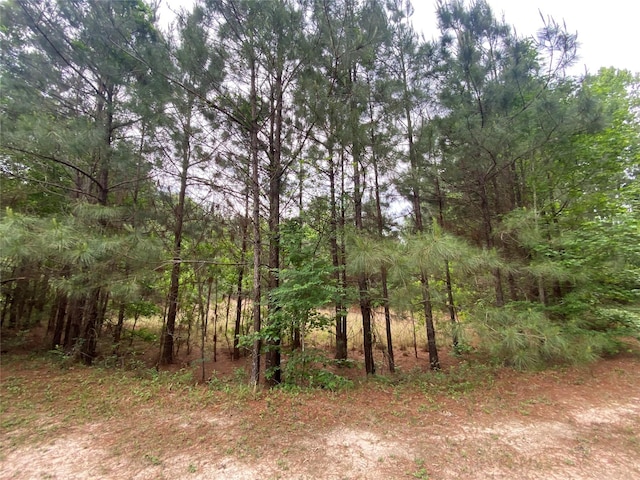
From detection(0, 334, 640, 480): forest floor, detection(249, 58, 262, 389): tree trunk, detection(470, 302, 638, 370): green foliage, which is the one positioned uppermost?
detection(249, 58, 262, 389): tree trunk

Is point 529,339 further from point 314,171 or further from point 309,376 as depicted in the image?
point 314,171

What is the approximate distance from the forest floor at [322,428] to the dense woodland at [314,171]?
747mm

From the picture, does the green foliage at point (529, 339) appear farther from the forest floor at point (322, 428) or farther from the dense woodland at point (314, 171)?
the forest floor at point (322, 428)

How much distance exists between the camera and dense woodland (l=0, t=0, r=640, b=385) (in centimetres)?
455

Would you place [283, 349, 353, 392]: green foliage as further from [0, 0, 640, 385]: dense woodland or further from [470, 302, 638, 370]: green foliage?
[470, 302, 638, 370]: green foliage

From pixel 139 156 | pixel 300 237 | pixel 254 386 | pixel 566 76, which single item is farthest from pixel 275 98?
pixel 566 76

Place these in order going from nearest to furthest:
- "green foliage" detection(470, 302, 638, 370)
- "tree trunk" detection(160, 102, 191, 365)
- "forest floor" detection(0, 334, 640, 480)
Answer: "forest floor" detection(0, 334, 640, 480) < "green foliage" detection(470, 302, 638, 370) < "tree trunk" detection(160, 102, 191, 365)

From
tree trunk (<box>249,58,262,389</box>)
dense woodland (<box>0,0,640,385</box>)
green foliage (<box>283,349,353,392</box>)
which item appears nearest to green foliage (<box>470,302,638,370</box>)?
dense woodland (<box>0,0,640,385</box>)

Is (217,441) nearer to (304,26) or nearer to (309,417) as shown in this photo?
(309,417)

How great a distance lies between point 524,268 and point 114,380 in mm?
7763

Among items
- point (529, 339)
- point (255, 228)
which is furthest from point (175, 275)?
point (529, 339)

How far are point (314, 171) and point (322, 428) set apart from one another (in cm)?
495

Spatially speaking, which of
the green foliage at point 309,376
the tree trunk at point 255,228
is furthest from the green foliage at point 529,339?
the tree trunk at point 255,228

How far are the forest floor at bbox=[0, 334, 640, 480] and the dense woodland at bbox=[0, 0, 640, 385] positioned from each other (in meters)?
0.75
